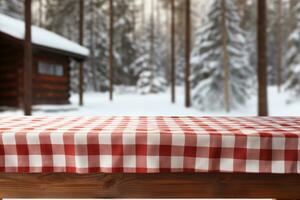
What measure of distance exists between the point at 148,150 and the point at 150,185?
0.98ft

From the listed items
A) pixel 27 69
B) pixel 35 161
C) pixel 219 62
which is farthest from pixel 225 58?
pixel 35 161

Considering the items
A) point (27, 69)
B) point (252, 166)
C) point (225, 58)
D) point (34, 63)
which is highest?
point (225, 58)

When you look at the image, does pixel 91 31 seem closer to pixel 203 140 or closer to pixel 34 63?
pixel 34 63

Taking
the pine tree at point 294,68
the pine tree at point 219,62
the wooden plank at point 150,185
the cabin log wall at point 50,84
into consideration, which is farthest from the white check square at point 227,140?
the pine tree at point 294,68

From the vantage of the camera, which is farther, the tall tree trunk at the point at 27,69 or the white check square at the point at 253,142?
the tall tree trunk at the point at 27,69

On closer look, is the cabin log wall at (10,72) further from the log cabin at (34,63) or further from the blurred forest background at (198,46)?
the blurred forest background at (198,46)

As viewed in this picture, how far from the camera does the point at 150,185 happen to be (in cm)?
259

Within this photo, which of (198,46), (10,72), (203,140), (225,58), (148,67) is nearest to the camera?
(203,140)

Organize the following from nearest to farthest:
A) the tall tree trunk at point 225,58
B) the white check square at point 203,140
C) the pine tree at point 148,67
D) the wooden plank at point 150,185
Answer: the white check square at point 203,140, the wooden plank at point 150,185, the tall tree trunk at point 225,58, the pine tree at point 148,67

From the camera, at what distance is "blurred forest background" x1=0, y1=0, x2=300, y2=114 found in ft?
68.8

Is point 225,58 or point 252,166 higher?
point 225,58

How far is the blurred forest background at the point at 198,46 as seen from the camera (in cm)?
2098

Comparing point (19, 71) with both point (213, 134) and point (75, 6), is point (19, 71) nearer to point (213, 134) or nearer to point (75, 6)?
point (213, 134)

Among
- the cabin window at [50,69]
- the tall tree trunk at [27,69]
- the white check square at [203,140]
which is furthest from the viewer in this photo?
the cabin window at [50,69]
